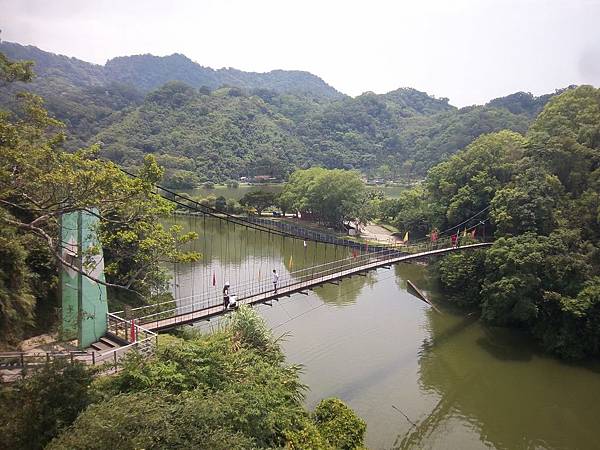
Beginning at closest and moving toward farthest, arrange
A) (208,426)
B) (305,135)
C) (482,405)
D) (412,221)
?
(208,426), (482,405), (412,221), (305,135)

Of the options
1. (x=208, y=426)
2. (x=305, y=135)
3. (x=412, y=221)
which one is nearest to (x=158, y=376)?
(x=208, y=426)

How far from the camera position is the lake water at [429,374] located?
37.5ft

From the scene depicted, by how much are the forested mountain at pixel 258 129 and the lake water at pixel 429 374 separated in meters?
41.9

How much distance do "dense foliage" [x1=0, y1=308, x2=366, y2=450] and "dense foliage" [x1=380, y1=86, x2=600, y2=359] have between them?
31.8ft

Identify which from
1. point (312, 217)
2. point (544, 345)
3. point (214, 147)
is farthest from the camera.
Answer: point (214, 147)

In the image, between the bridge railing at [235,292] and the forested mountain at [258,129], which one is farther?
the forested mountain at [258,129]

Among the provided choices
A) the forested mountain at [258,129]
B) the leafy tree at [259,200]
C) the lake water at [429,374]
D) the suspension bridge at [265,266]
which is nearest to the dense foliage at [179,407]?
the suspension bridge at [265,266]

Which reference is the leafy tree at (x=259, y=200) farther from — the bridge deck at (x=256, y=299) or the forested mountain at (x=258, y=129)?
the bridge deck at (x=256, y=299)

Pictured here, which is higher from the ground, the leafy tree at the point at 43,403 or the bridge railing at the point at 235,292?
the leafy tree at the point at 43,403

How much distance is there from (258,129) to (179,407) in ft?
267

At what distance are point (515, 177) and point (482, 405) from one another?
11.4 m

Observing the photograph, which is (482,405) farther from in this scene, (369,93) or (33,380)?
(369,93)

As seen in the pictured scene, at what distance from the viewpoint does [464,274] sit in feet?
63.2

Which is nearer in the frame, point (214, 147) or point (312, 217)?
point (312, 217)
